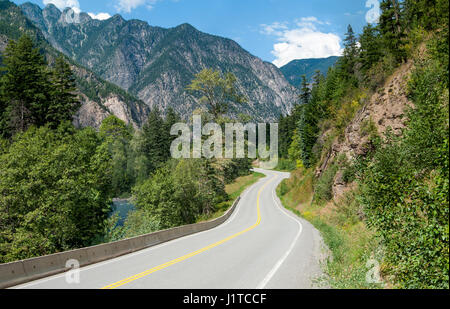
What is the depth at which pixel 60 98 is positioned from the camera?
3938 centimetres

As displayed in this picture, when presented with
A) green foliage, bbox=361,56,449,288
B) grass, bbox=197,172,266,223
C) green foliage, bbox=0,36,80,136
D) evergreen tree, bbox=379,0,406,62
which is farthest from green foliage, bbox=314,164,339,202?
green foliage, bbox=0,36,80,136

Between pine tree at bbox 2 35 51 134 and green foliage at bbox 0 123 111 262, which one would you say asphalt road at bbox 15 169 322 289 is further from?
pine tree at bbox 2 35 51 134

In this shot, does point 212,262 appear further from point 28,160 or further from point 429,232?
point 28,160

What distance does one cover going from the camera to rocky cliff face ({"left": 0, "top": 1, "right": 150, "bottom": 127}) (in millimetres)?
153875

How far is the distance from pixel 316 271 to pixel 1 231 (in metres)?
20.8

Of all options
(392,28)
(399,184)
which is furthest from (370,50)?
(399,184)

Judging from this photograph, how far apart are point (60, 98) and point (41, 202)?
21.9m

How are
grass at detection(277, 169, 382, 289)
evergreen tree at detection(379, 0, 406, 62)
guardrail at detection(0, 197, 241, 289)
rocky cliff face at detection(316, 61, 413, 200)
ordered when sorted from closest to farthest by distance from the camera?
grass at detection(277, 169, 382, 289) < guardrail at detection(0, 197, 241, 289) < rocky cliff face at detection(316, 61, 413, 200) < evergreen tree at detection(379, 0, 406, 62)

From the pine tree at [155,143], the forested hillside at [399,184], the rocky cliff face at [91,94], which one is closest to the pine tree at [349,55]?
the forested hillside at [399,184]

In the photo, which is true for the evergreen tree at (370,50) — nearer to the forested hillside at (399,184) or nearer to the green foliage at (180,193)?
the forested hillside at (399,184)

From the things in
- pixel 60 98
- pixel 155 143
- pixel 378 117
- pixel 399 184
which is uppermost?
pixel 60 98

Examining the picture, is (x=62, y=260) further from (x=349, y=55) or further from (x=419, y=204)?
(x=349, y=55)

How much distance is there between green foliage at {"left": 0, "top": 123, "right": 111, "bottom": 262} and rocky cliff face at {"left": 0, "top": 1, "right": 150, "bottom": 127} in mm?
132179
